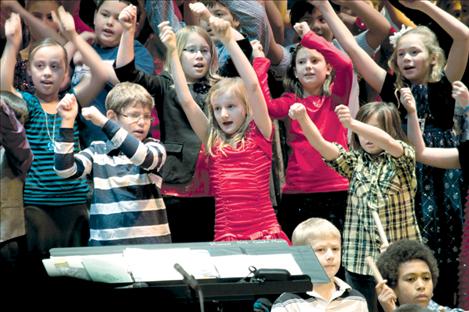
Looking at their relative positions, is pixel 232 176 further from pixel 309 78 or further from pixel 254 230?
pixel 309 78

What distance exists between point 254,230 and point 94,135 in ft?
3.06

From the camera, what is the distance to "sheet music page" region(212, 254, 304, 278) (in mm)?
3684

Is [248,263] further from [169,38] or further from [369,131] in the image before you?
[169,38]

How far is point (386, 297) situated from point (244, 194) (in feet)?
3.81

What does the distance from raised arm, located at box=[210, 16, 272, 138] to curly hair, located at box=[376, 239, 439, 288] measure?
105 centimetres

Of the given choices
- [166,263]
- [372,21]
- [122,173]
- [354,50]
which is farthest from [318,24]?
[166,263]

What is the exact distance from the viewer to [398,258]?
4520 mm

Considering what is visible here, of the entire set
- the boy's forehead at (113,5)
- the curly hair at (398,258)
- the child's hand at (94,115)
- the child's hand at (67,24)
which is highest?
the boy's forehead at (113,5)

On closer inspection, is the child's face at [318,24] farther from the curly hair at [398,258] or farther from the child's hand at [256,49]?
the curly hair at [398,258]

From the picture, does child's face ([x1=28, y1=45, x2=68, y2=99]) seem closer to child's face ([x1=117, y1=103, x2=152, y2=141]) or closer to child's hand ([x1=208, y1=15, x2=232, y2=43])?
child's face ([x1=117, y1=103, x2=152, y2=141])

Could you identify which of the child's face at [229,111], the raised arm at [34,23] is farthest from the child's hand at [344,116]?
the raised arm at [34,23]

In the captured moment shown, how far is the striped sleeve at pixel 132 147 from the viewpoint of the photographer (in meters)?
4.87

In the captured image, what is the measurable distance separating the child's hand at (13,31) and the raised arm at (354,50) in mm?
1434

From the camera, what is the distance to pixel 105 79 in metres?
5.48
